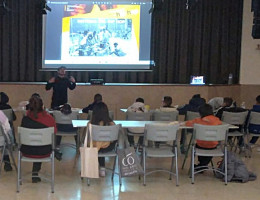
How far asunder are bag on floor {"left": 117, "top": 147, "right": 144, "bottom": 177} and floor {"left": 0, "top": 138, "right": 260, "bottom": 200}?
246 mm

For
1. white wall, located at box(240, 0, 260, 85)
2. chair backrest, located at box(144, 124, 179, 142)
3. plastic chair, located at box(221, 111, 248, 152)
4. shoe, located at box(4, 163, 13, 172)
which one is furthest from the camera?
white wall, located at box(240, 0, 260, 85)

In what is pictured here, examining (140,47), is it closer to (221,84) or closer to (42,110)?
(221,84)

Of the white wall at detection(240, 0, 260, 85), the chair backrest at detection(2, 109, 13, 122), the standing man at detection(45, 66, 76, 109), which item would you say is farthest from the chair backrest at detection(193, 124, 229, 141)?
the white wall at detection(240, 0, 260, 85)

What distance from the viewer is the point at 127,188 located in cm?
601

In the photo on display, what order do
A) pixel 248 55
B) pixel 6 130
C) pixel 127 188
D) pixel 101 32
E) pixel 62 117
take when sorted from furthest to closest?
1. pixel 248 55
2. pixel 101 32
3. pixel 62 117
4. pixel 6 130
5. pixel 127 188

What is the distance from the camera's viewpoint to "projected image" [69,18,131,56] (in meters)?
11.5

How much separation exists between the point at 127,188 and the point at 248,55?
26.3 feet

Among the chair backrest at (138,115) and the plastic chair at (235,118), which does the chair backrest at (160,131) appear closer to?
the chair backrest at (138,115)

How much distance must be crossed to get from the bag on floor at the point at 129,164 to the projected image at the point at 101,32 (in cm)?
605

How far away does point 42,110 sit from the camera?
6066 millimetres

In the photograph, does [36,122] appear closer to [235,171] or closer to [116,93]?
[235,171]

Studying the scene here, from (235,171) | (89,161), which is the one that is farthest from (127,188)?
(235,171)

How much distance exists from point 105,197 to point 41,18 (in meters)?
7.36

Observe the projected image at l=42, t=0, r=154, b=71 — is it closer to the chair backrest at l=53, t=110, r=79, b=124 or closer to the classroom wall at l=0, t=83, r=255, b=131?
the classroom wall at l=0, t=83, r=255, b=131
